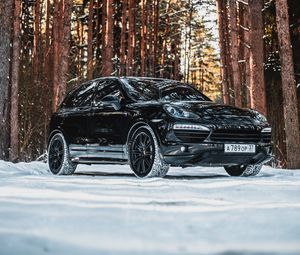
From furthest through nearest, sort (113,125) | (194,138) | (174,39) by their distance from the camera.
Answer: (174,39), (113,125), (194,138)

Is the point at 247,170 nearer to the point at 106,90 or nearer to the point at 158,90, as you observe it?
the point at 158,90

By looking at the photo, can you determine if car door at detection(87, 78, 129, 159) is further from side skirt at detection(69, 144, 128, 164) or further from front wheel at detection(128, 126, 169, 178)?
front wheel at detection(128, 126, 169, 178)

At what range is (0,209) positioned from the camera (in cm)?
438

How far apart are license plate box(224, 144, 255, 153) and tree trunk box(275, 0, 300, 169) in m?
3.40

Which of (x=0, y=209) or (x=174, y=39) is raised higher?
(x=174, y=39)

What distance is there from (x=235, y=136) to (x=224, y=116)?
34 cm

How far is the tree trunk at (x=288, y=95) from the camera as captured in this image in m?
11.7

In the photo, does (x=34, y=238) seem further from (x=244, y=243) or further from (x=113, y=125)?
(x=113, y=125)

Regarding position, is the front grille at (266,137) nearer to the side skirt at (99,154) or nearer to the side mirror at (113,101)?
the side skirt at (99,154)

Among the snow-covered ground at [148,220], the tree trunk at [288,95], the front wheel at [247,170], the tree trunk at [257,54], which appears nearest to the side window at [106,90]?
the front wheel at [247,170]

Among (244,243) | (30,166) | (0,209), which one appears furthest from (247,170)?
(244,243)

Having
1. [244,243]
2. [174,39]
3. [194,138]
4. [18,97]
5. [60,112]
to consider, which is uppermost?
[174,39]

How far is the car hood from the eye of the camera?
818cm

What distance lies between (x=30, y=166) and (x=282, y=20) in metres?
5.97
